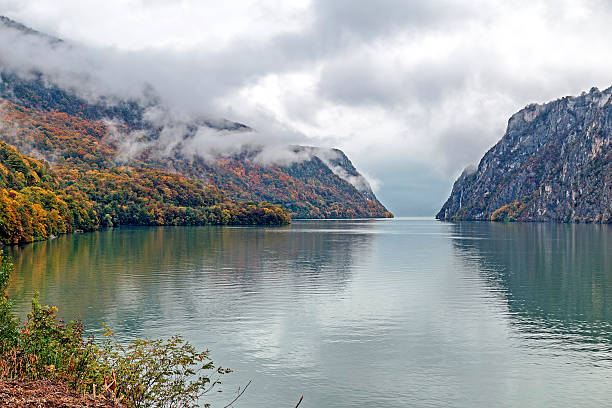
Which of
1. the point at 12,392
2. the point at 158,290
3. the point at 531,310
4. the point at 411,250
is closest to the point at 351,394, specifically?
the point at 12,392

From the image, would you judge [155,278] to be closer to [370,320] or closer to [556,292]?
[370,320]

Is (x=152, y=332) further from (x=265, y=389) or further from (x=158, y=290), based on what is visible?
(x=158, y=290)

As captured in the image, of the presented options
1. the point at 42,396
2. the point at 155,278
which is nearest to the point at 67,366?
the point at 42,396

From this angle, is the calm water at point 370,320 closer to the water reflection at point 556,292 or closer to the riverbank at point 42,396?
the water reflection at point 556,292

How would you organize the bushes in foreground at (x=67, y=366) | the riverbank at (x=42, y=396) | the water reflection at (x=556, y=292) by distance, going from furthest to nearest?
the water reflection at (x=556, y=292)
the bushes in foreground at (x=67, y=366)
the riverbank at (x=42, y=396)

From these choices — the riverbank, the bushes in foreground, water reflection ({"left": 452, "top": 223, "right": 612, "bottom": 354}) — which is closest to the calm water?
water reflection ({"left": 452, "top": 223, "right": 612, "bottom": 354})

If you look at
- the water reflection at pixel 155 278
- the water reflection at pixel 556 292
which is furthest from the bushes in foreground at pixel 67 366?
the water reflection at pixel 556 292

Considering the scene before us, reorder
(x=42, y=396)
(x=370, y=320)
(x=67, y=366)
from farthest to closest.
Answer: (x=370, y=320) → (x=67, y=366) → (x=42, y=396)

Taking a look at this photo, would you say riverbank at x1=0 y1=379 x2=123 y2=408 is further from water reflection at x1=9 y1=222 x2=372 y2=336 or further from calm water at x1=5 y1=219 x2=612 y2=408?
water reflection at x1=9 y1=222 x2=372 y2=336

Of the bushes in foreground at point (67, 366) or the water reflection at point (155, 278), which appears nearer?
the bushes in foreground at point (67, 366)

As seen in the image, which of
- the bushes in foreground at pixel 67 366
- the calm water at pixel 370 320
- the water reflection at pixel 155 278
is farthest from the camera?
the water reflection at pixel 155 278

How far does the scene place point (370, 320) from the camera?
45969 millimetres

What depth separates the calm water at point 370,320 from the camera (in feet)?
96.6

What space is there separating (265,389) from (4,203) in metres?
96.1
